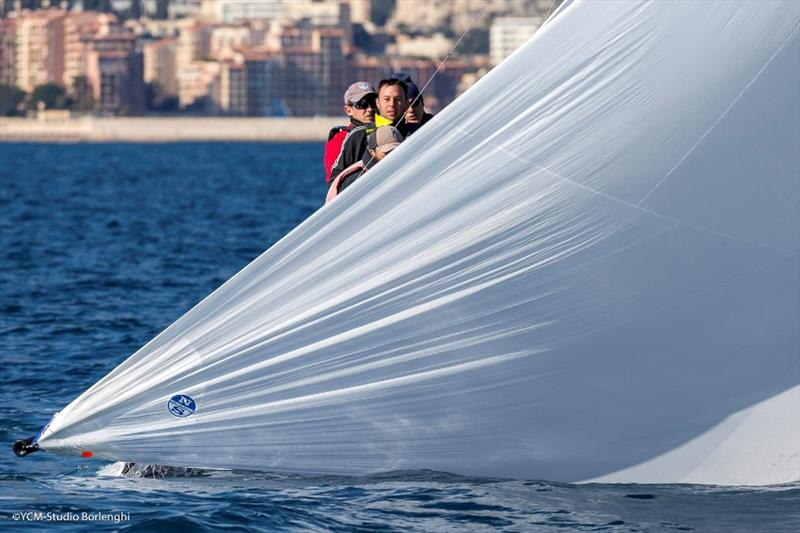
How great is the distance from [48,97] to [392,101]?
141 metres

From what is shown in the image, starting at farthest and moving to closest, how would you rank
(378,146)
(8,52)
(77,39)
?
(8,52) < (77,39) < (378,146)

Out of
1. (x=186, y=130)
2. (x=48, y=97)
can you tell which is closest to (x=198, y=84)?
(x=48, y=97)

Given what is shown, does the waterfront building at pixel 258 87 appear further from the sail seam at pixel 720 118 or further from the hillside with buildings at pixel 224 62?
the sail seam at pixel 720 118

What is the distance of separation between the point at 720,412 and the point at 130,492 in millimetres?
2530

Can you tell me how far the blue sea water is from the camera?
22.7 feet

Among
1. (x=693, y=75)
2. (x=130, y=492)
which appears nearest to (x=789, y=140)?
(x=693, y=75)

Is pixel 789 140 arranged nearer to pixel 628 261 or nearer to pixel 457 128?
→ pixel 628 261

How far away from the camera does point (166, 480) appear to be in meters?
7.51

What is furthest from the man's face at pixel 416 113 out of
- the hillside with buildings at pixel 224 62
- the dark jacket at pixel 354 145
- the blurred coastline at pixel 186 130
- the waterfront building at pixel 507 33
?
the waterfront building at pixel 507 33

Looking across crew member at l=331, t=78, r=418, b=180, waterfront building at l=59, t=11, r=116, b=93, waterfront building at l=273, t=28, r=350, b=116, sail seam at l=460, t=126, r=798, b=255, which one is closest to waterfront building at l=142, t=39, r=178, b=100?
waterfront building at l=59, t=11, r=116, b=93

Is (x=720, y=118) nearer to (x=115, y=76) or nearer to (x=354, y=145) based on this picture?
(x=354, y=145)

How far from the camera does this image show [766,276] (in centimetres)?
685

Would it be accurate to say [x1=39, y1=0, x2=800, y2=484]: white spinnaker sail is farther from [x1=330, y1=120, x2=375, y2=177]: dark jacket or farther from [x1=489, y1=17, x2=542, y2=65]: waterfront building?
[x1=489, y1=17, x2=542, y2=65]: waterfront building

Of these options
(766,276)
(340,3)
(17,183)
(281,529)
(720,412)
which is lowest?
(281,529)
